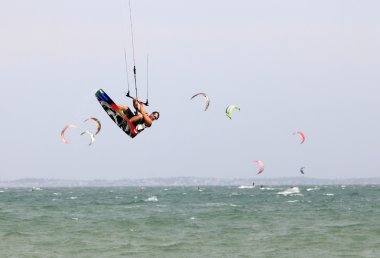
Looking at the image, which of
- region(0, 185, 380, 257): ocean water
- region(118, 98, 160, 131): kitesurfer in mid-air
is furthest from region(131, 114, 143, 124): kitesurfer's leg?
region(0, 185, 380, 257): ocean water

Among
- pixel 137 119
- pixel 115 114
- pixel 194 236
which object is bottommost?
pixel 194 236

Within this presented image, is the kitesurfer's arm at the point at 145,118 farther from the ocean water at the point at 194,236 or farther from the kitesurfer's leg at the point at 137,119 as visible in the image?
the ocean water at the point at 194,236

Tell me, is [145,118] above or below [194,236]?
above

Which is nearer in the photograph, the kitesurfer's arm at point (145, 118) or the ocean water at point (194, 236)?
the kitesurfer's arm at point (145, 118)

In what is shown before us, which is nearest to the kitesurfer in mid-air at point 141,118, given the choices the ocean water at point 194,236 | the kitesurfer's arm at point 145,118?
the kitesurfer's arm at point 145,118

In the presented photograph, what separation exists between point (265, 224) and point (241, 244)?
8.51 meters

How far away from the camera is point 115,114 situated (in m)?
17.6

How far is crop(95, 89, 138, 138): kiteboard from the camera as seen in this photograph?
56.0 ft

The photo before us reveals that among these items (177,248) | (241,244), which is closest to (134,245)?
(177,248)

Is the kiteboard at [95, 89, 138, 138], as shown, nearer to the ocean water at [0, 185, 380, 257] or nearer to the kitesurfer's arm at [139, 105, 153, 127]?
the kitesurfer's arm at [139, 105, 153, 127]

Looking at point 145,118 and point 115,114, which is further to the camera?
point 115,114

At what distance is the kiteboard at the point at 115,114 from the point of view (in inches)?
672

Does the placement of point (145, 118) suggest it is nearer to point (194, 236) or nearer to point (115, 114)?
point (115, 114)

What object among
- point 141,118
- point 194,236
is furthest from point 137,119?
point 194,236
